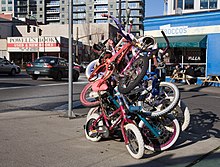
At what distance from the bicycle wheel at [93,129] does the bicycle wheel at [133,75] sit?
0.88 m

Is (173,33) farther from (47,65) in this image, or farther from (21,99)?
(21,99)

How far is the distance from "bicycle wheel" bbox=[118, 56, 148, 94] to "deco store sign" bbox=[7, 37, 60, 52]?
159 ft

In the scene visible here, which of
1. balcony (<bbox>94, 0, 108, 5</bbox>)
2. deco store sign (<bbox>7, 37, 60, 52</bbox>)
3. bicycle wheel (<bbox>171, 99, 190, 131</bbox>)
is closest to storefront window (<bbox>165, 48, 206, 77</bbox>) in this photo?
bicycle wheel (<bbox>171, 99, 190, 131</bbox>)

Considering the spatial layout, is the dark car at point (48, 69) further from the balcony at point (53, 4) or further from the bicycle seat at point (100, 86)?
the balcony at point (53, 4)

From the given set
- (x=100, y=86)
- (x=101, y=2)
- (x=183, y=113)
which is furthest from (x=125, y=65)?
(x=101, y=2)

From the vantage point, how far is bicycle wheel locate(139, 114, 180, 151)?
504cm

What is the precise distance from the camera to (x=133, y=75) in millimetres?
5172

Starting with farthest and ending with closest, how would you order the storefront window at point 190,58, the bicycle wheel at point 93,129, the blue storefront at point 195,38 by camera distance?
the storefront window at point 190,58 → the blue storefront at point 195,38 → the bicycle wheel at point 93,129

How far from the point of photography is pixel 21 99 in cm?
1085

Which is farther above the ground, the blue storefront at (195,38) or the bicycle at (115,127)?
the blue storefront at (195,38)

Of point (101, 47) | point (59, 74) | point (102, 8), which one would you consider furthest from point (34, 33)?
point (101, 47)

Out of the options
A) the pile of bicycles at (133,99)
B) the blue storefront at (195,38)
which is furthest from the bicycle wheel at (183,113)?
the blue storefront at (195,38)

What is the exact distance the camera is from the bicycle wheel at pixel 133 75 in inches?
189

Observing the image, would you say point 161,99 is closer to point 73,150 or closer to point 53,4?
point 73,150
